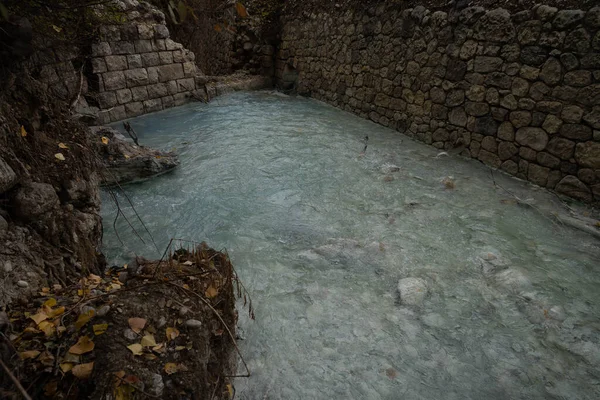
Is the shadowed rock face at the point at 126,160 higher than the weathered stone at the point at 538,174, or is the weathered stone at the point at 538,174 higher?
the weathered stone at the point at 538,174

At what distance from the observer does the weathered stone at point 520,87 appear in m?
3.72

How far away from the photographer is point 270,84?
9508mm

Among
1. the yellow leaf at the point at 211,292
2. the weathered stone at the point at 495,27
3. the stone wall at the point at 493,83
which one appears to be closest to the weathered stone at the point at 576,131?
the stone wall at the point at 493,83

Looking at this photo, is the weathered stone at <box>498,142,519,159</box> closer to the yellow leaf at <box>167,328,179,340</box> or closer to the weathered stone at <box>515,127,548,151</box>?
the weathered stone at <box>515,127,548,151</box>

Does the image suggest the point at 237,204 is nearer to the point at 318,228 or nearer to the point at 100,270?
the point at 318,228

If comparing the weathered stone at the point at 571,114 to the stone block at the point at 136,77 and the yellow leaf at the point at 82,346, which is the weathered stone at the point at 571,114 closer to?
the yellow leaf at the point at 82,346

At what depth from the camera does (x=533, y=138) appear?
3748 mm

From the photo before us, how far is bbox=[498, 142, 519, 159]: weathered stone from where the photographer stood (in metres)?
3.99

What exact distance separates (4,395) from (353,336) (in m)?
1.60

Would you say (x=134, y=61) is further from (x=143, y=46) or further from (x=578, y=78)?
(x=578, y=78)

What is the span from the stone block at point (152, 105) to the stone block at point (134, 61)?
66cm

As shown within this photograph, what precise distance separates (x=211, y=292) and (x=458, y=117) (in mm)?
4196

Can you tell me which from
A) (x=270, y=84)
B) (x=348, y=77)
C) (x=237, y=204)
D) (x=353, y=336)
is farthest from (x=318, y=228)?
(x=270, y=84)

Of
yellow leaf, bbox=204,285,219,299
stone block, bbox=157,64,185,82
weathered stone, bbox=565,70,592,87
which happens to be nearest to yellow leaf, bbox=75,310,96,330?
yellow leaf, bbox=204,285,219,299
